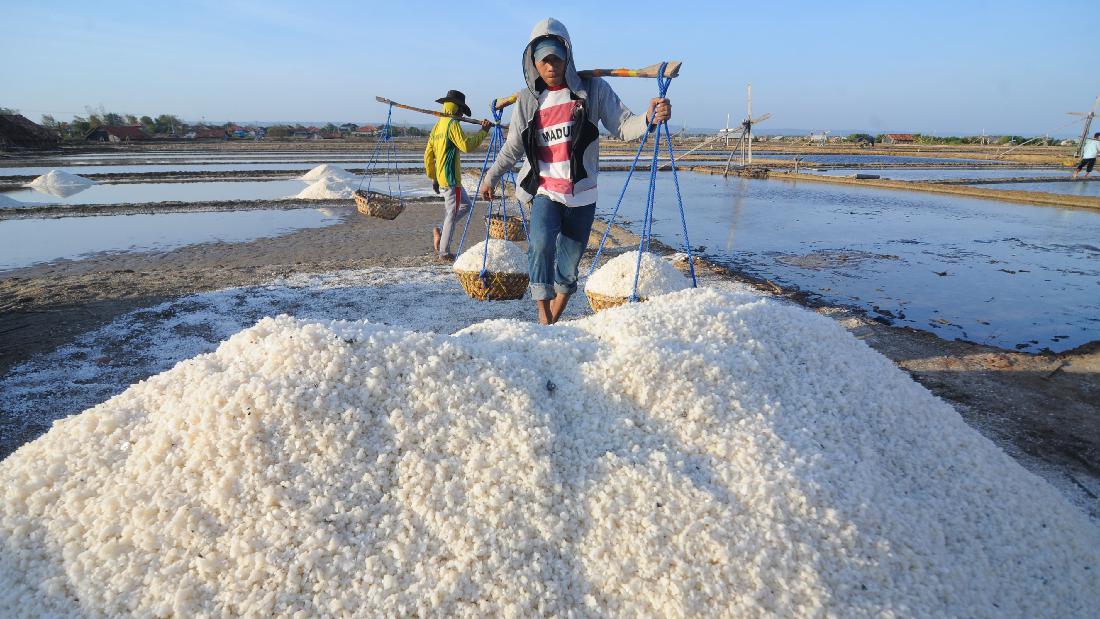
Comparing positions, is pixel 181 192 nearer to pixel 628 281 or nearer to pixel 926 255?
pixel 628 281

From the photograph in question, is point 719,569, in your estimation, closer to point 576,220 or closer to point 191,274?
point 576,220

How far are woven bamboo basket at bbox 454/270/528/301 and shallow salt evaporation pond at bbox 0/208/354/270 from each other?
4.35m

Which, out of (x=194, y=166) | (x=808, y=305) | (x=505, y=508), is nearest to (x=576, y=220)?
(x=505, y=508)

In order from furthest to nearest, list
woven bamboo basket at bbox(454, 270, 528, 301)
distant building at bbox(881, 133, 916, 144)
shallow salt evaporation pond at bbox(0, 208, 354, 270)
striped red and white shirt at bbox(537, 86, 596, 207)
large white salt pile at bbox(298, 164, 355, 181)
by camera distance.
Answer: distant building at bbox(881, 133, 916, 144) → large white salt pile at bbox(298, 164, 355, 181) → shallow salt evaporation pond at bbox(0, 208, 354, 270) → woven bamboo basket at bbox(454, 270, 528, 301) → striped red and white shirt at bbox(537, 86, 596, 207)

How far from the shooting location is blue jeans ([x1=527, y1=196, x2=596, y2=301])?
2797mm

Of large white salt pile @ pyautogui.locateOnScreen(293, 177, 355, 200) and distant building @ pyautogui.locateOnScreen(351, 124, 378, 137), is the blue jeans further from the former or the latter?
distant building @ pyautogui.locateOnScreen(351, 124, 378, 137)

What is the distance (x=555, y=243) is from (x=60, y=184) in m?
13.8

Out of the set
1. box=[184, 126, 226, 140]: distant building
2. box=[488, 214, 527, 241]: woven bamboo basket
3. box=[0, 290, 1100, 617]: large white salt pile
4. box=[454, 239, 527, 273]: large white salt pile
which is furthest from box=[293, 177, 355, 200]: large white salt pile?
box=[184, 126, 226, 140]: distant building

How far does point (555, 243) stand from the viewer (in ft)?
9.45

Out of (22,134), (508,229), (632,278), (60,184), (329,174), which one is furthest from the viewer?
(22,134)

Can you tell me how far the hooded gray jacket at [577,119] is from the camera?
100 inches

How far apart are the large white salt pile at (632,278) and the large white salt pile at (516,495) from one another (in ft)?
3.74

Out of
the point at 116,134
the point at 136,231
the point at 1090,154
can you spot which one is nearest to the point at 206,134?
the point at 116,134

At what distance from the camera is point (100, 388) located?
8.46ft
